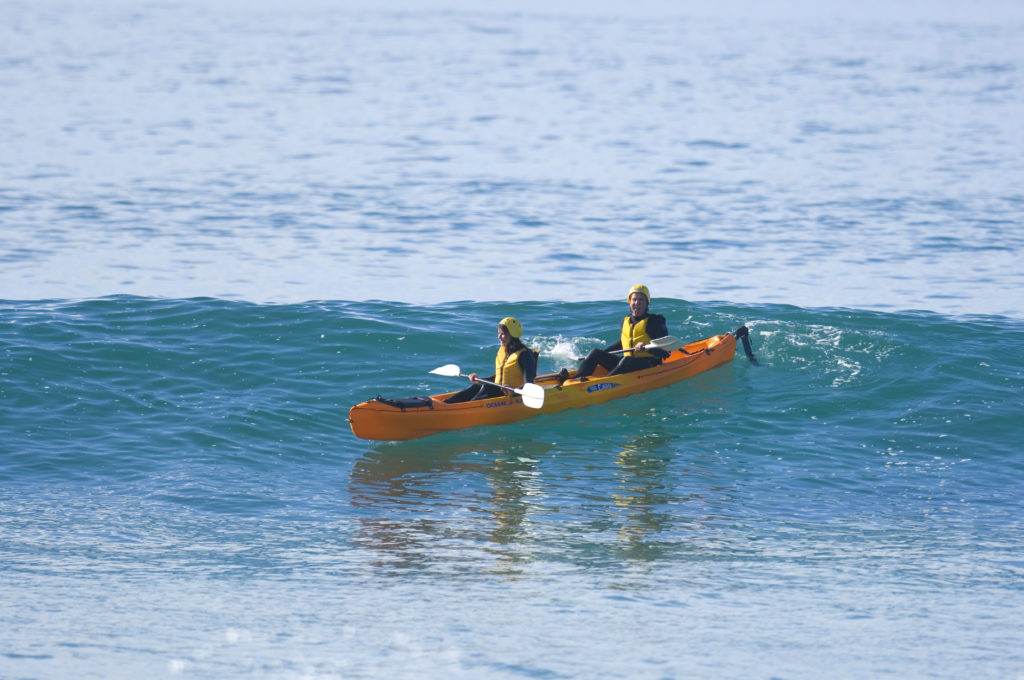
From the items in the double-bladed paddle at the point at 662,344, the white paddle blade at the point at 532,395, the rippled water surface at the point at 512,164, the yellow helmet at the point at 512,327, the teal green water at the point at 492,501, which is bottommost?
the teal green water at the point at 492,501

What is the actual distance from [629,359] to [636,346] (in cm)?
32

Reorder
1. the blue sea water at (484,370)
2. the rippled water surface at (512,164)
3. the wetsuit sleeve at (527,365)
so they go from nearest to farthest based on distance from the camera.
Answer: the blue sea water at (484,370) < the wetsuit sleeve at (527,365) < the rippled water surface at (512,164)

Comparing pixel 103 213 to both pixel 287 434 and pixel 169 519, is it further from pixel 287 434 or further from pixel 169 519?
pixel 169 519

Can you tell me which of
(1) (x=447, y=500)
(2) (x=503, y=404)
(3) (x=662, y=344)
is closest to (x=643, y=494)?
(1) (x=447, y=500)

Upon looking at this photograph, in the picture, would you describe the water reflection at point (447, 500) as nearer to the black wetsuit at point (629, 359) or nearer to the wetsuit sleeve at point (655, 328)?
the black wetsuit at point (629, 359)

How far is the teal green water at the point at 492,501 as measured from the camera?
1028 cm

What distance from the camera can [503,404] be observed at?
15984 mm

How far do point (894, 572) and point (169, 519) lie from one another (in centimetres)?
736

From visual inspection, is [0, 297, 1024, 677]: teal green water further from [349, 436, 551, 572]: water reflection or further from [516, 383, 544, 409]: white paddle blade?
[516, 383, 544, 409]: white paddle blade

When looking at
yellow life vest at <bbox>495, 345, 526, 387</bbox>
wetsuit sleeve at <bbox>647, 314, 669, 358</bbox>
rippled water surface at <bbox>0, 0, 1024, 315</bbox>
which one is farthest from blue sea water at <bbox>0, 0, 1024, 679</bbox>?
wetsuit sleeve at <bbox>647, 314, 669, 358</bbox>

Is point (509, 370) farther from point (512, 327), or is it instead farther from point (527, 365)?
point (512, 327)

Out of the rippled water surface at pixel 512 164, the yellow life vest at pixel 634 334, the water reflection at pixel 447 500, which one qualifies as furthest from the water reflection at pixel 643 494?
the rippled water surface at pixel 512 164

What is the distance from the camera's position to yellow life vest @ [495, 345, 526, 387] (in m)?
16.0

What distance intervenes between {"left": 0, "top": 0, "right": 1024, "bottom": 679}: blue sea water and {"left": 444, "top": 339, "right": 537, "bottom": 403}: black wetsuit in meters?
0.52
